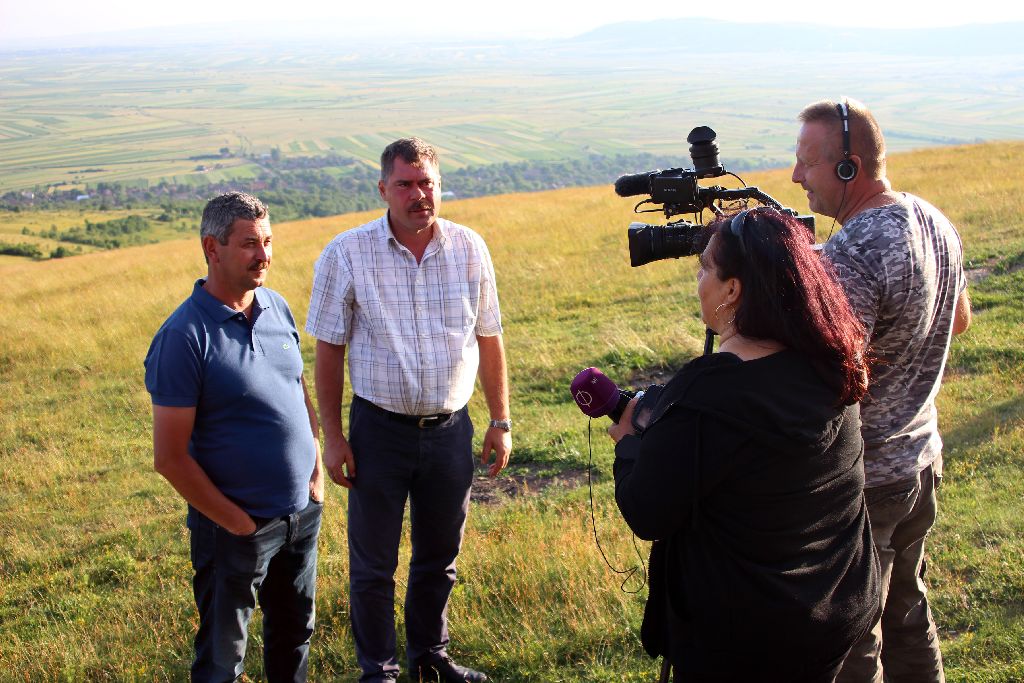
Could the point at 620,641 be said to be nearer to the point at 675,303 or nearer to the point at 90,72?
the point at 675,303

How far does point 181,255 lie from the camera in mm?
18406

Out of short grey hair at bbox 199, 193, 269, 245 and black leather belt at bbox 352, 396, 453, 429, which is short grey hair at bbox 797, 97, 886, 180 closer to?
black leather belt at bbox 352, 396, 453, 429

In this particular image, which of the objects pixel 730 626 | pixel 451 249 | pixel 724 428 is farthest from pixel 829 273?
pixel 451 249

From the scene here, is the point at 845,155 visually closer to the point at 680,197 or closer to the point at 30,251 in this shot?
the point at 680,197

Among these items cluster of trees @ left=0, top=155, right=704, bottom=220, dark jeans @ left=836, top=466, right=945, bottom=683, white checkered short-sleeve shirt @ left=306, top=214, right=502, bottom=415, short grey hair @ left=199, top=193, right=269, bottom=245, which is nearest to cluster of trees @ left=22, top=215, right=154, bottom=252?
cluster of trees @ left=0, top=155, right=704, bottom=220

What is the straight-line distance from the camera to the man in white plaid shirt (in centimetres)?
331

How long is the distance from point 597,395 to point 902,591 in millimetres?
1379

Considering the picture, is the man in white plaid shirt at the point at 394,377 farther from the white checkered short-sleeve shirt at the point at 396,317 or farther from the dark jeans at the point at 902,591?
the dark jeans at the point at 902,591

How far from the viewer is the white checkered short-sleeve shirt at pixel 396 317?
130 inches

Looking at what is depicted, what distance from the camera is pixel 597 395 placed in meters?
2.26

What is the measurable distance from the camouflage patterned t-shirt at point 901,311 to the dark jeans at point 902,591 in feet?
0.25

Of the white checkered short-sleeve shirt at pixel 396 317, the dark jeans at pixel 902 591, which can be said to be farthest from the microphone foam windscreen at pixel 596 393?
the white checkered short-sleeve shirt at pixel 396 317

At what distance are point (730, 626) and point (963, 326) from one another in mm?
1561

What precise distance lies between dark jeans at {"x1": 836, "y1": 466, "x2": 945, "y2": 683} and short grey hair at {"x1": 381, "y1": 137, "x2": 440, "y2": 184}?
200 cm
